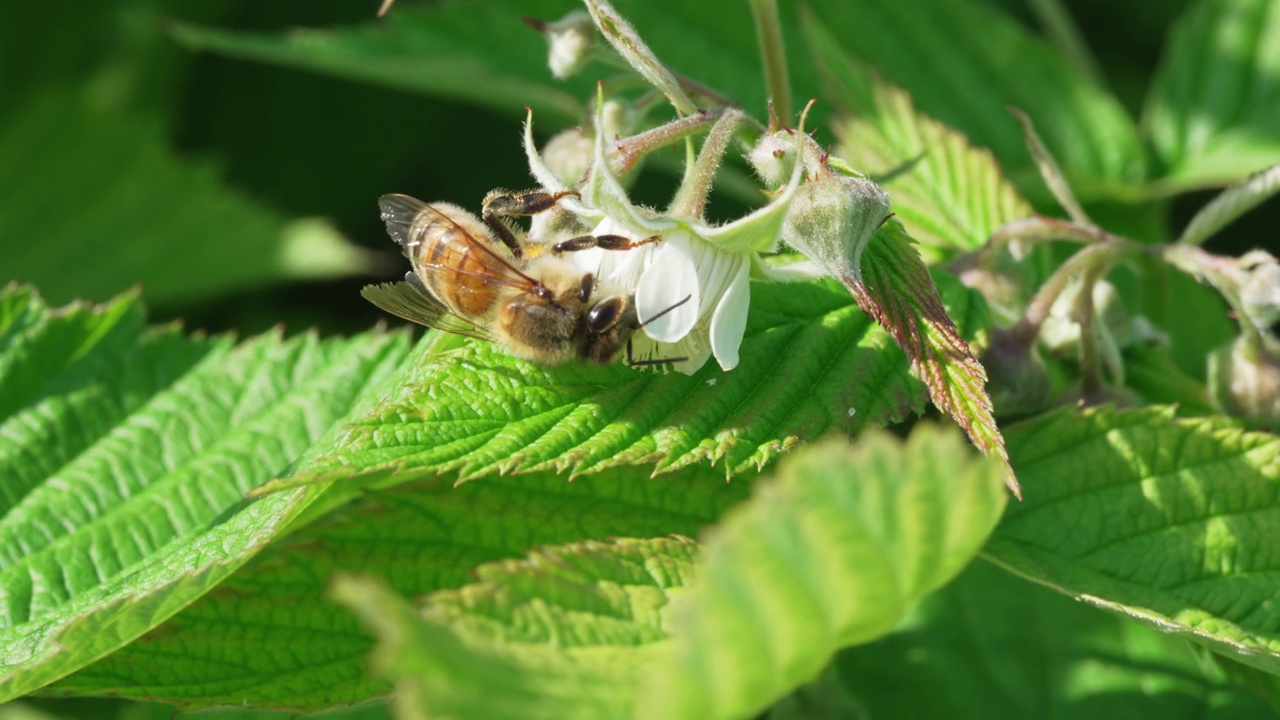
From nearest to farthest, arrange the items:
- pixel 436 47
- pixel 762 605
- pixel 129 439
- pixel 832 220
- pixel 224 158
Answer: pixel 762 605
pixel 832 220
pixel 129 439
pixel 436 47
pixel 224 158

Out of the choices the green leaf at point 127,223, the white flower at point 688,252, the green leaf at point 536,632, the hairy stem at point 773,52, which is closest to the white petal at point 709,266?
the white flower at point 688,252

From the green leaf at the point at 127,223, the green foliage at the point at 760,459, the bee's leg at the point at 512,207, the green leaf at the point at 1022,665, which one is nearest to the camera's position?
the green foliage at the point at 760,459

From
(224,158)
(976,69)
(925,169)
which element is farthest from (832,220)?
(224,158)

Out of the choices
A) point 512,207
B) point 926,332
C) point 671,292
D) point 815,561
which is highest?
point 512,207

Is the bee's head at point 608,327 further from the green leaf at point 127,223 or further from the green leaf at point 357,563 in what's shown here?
the green leaf at point 127,223

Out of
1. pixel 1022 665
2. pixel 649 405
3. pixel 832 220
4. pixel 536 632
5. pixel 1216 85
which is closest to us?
pixel 536 632

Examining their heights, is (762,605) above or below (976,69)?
below

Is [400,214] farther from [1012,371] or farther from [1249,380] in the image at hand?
[1249,380]

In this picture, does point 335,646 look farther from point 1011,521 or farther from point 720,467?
point 1011,521
